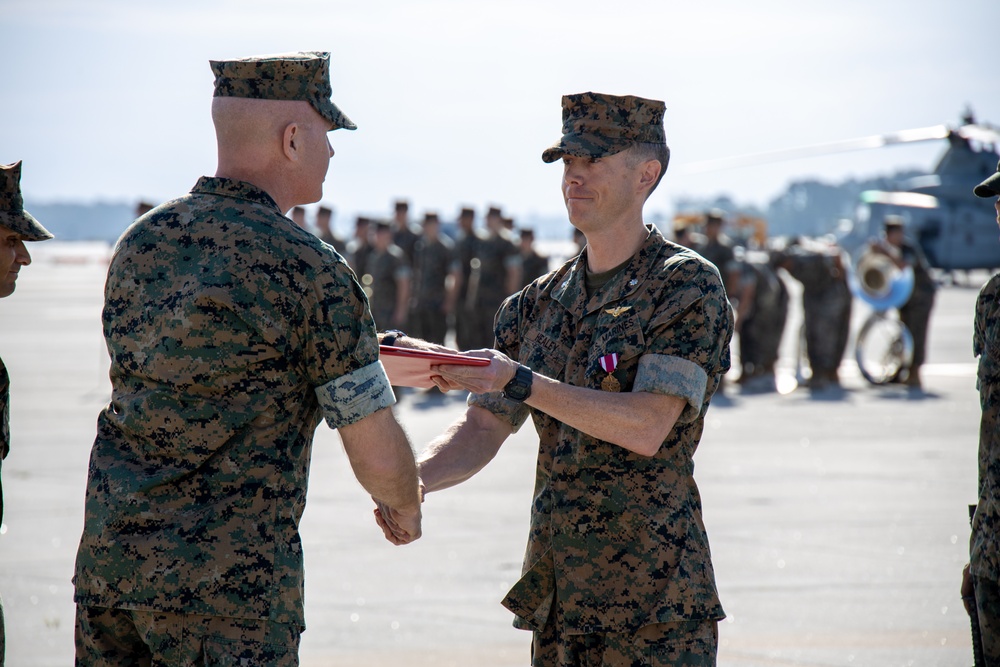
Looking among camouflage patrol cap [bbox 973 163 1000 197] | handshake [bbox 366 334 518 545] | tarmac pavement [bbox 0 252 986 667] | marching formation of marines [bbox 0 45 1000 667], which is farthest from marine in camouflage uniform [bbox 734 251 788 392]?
handshake [bbox 366 334 518 545]

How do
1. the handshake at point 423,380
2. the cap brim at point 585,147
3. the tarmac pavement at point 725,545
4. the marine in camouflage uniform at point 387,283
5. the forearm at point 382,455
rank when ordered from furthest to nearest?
the marine in camouflage uniform at point 387,283
the tarmac pavement at point 725,545
the cap brim at point 585,147
the handshake at point 423,380
the forearm at point 382,455

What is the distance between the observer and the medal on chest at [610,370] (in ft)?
10.8

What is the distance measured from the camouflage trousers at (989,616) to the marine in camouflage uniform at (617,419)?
0.86 meters

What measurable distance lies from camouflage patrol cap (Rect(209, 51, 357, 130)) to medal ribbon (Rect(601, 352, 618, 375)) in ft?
3.22

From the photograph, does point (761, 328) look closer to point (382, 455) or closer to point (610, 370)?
point (610, 370)

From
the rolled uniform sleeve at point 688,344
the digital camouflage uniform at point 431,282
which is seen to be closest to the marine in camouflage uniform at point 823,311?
the digital camouflage uniform at point 431,282

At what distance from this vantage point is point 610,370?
3301mm

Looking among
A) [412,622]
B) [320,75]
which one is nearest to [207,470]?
[320,75]

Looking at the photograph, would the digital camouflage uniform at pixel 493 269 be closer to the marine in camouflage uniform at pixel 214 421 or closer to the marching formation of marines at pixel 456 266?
the marching formation of marines at pixel 456 266

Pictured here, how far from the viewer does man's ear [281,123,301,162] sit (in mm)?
2896

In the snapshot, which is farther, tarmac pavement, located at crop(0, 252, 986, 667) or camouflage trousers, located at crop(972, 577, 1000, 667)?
tarmac pavement, located at crop(0, 252, 986, 667)

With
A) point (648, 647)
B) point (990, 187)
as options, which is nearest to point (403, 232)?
point (990, 187)

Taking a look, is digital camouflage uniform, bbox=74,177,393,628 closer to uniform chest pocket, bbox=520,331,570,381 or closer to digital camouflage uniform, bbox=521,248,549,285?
uniform chest pocket, bbox=520,331,570,381

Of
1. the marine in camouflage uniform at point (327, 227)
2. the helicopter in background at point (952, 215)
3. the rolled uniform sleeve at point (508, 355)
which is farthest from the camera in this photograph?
the helicopter in background at point (952, 215)
